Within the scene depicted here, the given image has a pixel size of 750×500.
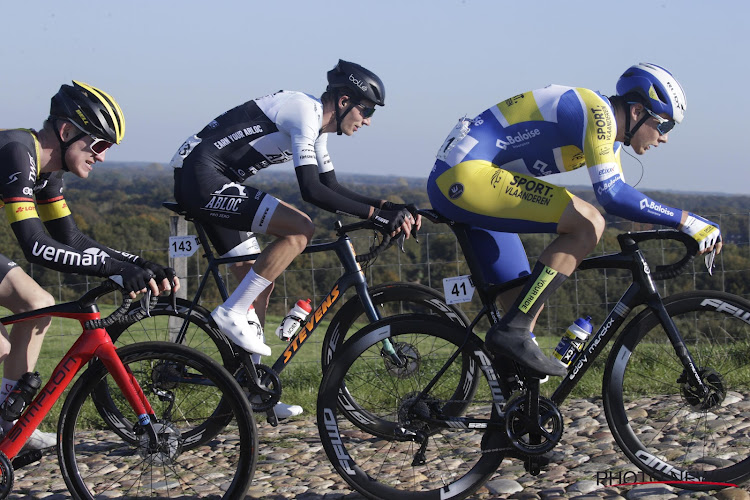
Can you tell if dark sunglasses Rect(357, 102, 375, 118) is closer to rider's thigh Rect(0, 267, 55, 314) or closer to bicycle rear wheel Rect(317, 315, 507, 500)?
bicycle rear wheel Rect(317, 315, 507, 500)

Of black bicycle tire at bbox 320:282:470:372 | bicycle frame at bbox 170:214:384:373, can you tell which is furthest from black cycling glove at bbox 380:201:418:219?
black bicycle tire at bbox 320:282:470:372

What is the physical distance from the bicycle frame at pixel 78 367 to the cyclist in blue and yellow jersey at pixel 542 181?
1589 millimetres

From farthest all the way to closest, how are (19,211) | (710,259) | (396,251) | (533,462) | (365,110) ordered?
(396,251) < (365,110) < (710,259) < (533,462) < (19,211)

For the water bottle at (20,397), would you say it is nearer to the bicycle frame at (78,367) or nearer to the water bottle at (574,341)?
the bicycle frame at (78,367)

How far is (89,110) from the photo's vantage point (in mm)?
4145

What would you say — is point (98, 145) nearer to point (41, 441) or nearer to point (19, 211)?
point (19, 211)

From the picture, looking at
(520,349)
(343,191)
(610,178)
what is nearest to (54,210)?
(343,191)

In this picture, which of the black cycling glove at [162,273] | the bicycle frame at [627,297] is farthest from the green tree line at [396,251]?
the black cycling glove at [162,273]

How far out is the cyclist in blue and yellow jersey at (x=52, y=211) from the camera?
3803 mm

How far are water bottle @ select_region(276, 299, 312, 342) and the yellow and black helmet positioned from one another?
59.3 inches

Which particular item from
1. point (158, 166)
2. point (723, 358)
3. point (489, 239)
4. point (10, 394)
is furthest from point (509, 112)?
point (158, 166)

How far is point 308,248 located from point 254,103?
958mm

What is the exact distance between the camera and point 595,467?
445 cm

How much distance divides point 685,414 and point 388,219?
188cm
